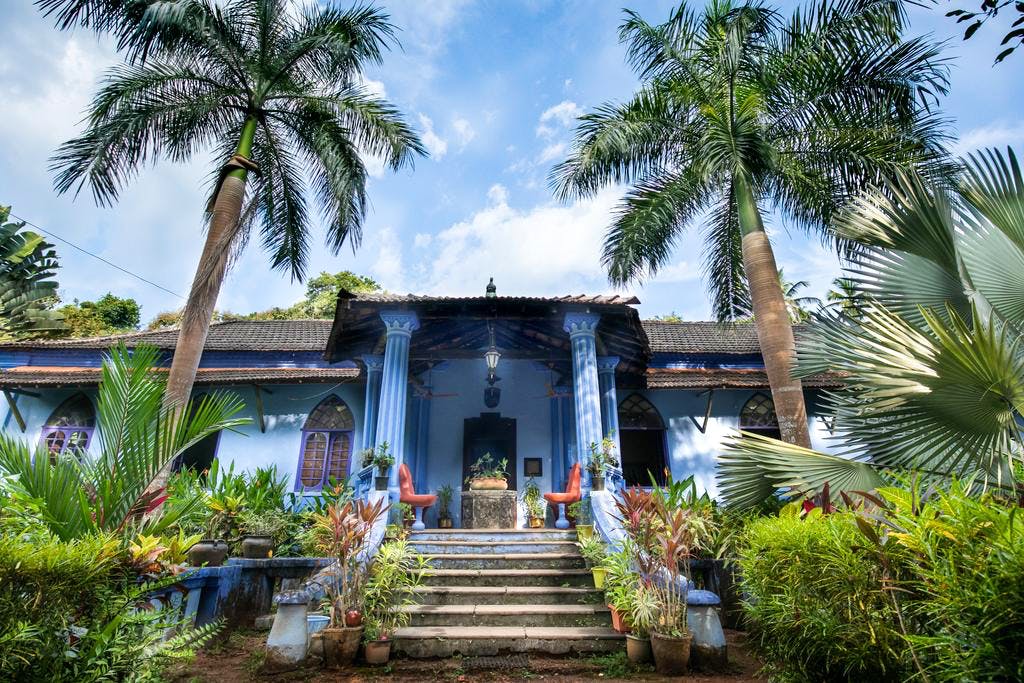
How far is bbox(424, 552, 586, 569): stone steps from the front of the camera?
6395 mm

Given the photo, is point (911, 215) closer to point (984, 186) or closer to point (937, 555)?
point (984, 186)

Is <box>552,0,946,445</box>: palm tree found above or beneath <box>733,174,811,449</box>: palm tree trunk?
above

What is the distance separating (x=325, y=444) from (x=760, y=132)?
10.0 metres

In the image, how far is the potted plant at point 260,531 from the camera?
19.7ft

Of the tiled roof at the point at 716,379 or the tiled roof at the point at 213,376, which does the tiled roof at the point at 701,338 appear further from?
A: the tiled roof at the point at 213,376

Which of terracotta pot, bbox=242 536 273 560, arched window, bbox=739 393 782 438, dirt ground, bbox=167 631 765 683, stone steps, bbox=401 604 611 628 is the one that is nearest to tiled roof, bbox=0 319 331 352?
terracotta pot, bbox=242 536 273 560

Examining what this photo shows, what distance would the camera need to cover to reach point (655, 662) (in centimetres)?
439

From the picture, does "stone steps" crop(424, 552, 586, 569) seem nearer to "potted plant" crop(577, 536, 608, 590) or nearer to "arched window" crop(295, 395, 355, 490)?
"potted plant" crop(577, 536, 608, 590)

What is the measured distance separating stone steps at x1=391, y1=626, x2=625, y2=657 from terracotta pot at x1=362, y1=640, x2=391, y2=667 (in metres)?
0.19

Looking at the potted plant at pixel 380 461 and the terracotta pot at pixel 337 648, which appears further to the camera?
the potted plant at pixel 380 461

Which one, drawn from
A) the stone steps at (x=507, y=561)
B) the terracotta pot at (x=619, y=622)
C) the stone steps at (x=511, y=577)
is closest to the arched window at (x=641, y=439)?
the stone steps at (x=507, y=561)

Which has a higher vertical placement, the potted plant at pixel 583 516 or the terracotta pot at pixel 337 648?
the potted plant at pixel 583 516

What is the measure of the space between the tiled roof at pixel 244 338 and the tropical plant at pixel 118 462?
873 cm

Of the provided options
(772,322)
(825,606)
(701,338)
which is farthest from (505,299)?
(701,338)
